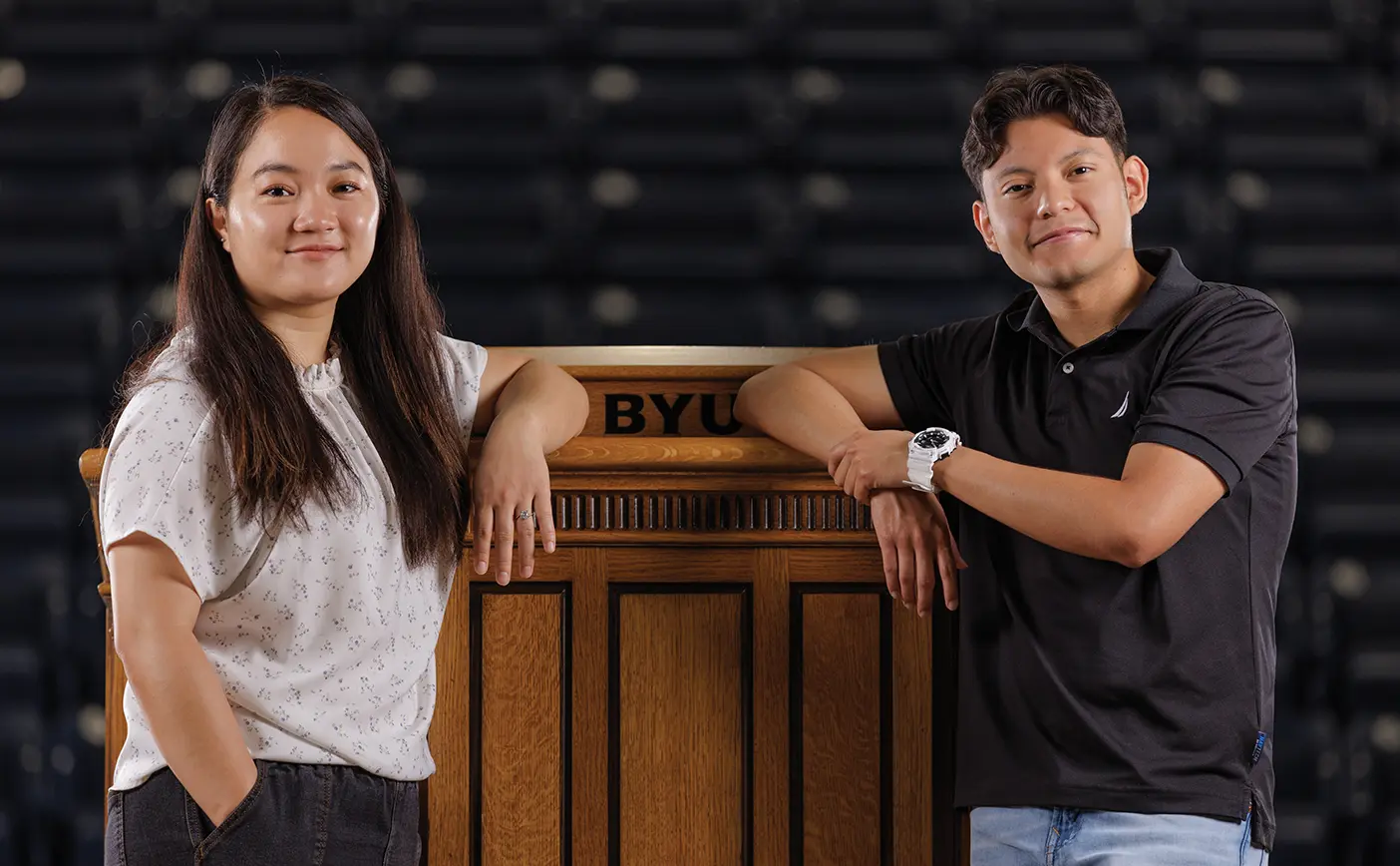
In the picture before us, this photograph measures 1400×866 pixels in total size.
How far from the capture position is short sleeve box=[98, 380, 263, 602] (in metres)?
1.17

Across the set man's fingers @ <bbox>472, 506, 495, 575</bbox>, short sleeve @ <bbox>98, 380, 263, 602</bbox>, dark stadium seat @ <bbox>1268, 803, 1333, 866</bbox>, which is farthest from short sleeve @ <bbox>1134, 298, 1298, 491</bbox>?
dark stadium seat @ <bbox>1268, 803, 1333, 866</bbox>

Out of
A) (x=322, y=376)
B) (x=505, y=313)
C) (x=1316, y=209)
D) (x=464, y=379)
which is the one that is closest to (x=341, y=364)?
(x=322, y=376)

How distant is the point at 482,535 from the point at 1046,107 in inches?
31.5

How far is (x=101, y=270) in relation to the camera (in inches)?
111

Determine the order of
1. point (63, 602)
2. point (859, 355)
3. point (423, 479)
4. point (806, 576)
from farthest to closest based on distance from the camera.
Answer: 1. point (63, 602)
2. point (859, 355)
3. point (806, 576)
4. point (423, 479)

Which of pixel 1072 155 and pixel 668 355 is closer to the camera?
pixel 1072 155

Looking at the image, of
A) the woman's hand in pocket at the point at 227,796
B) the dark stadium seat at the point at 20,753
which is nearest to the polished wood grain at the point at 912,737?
the woman's hand in pocket at the point at 227,796

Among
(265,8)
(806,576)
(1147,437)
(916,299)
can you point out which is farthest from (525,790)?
(265,8)

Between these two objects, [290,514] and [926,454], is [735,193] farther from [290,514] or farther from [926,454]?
[290,514]

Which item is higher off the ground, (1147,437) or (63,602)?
(1147,437)

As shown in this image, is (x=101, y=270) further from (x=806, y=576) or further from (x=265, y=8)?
(x=806, y=576)

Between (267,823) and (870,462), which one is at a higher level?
(870,462)

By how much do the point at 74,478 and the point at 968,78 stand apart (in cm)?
208

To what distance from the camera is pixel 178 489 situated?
1177mm
